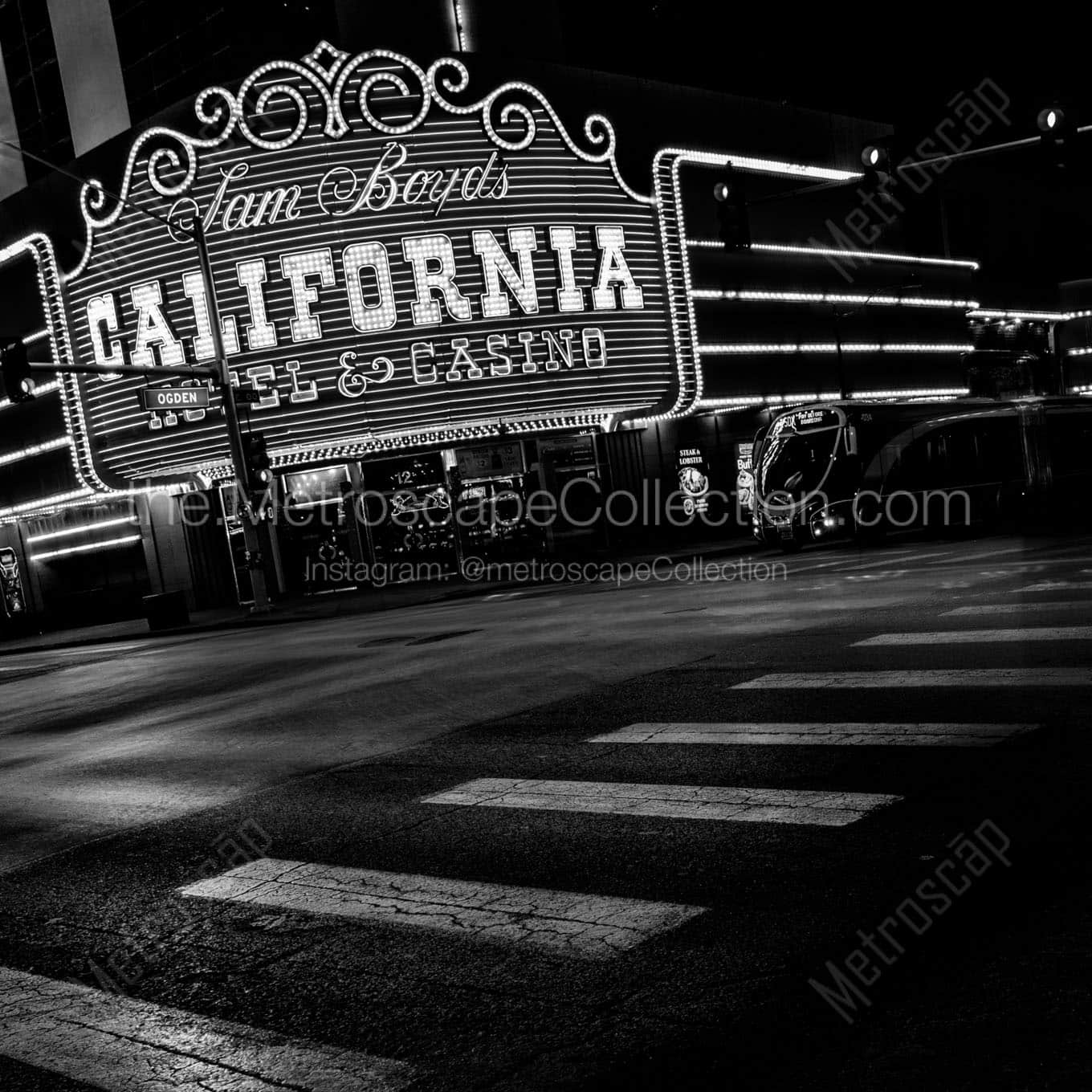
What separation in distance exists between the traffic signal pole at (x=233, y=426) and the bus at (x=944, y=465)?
13285 mm

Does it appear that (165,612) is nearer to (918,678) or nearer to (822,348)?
(822,348)

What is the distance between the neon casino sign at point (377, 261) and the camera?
94.2 feet

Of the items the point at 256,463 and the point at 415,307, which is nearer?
the point at 256,463

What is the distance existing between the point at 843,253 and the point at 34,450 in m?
29.1

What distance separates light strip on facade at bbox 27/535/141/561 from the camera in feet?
119

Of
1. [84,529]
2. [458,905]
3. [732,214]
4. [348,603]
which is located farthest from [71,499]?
[458,905]

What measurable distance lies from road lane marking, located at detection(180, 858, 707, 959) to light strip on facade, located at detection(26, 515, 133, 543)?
3237 cm

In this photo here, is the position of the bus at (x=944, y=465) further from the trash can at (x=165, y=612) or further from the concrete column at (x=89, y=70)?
the concrete column at (x=89, y=70)

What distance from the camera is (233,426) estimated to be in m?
26.4

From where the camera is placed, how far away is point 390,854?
5902 mm

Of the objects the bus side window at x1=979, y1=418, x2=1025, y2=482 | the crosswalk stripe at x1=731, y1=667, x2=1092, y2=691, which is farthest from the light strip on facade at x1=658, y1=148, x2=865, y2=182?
the crosswalk stripe at x1=731, y1=667, x2=1092, y2=691

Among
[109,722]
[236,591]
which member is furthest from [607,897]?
[236,591]

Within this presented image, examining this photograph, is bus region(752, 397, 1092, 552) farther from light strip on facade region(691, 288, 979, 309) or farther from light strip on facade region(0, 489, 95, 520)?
light strip on facade region(0, 489, 95, 520)

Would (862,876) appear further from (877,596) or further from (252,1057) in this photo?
(877,596)
